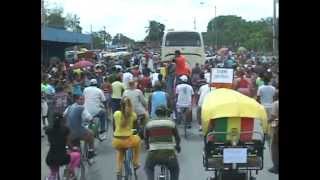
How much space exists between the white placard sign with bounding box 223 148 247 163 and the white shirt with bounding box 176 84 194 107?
4.98 metres

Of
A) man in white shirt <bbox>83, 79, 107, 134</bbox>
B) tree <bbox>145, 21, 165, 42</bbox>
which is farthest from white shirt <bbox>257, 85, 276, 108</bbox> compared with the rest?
tree <bbox>145, 21, 165, 42</bbox>

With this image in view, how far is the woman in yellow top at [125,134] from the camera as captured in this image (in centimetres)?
750

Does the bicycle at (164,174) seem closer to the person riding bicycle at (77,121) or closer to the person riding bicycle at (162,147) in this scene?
the person riding bicycle at (162,147)

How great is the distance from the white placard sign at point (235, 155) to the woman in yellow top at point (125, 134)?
1576 mm

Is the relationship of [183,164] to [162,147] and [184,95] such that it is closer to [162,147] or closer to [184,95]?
[162,147]

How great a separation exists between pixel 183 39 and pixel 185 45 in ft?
0.94

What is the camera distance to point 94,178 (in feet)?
26.6

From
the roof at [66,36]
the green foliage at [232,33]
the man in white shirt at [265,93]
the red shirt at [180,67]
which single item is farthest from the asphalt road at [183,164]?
the roof at [66,36]

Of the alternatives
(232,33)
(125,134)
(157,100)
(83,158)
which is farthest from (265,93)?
(232,33)
